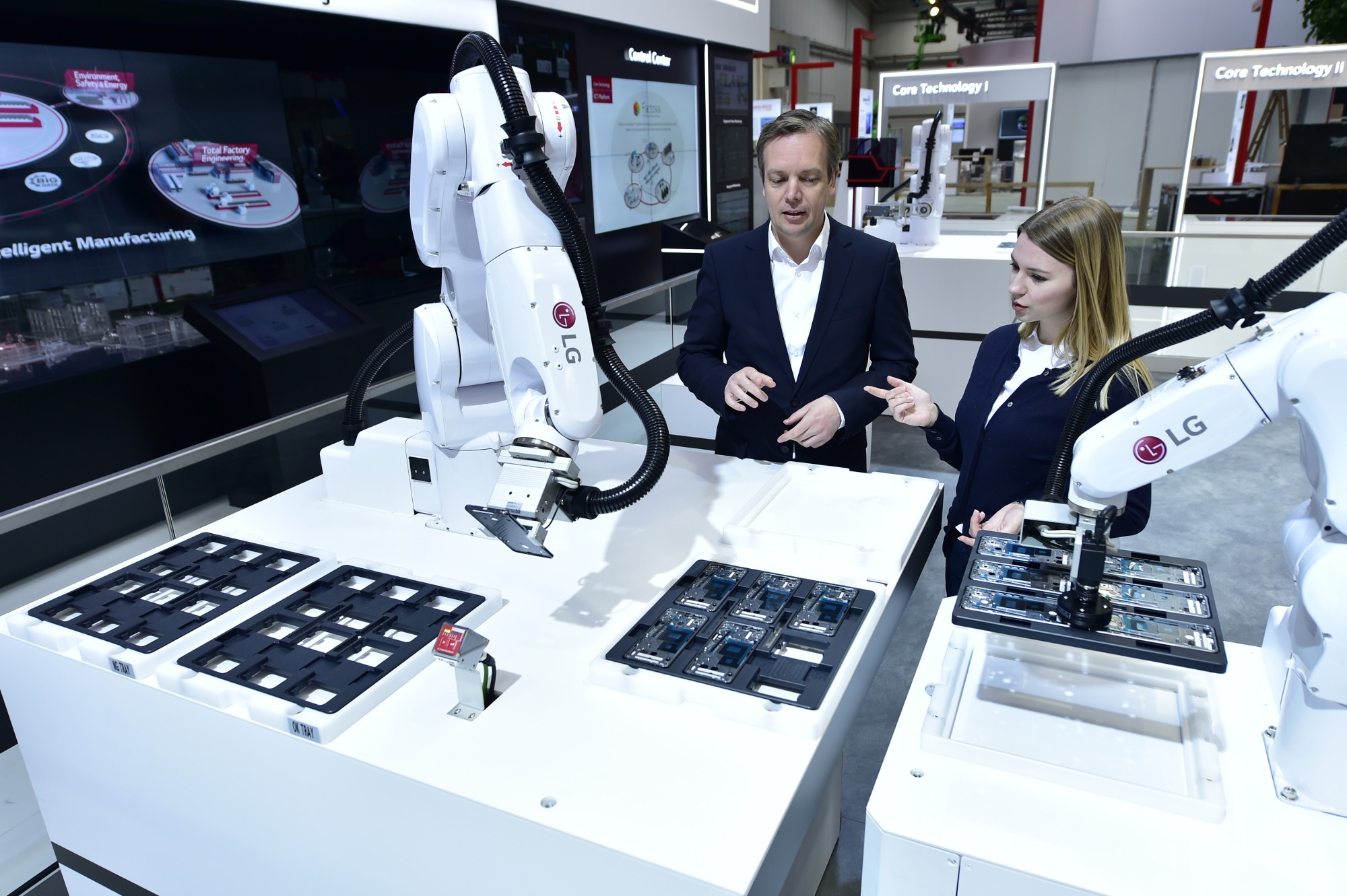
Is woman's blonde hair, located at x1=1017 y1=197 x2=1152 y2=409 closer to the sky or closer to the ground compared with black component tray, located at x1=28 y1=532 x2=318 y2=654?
closer to the sky

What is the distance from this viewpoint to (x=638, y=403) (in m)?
1.57

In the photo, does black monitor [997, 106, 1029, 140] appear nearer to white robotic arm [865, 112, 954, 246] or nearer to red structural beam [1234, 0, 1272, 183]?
Result: red structural beam [1234, 0, 1272, 183]

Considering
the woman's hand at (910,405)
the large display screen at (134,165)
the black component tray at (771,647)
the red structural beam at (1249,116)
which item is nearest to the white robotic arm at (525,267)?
the black component tray at (771,647)

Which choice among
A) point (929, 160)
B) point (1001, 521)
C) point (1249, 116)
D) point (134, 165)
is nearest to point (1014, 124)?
point (1249, 116)

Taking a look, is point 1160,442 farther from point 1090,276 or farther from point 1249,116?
point 1249,116

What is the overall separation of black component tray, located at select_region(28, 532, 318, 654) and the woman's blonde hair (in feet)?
5.42

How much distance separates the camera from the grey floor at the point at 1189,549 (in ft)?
8.12

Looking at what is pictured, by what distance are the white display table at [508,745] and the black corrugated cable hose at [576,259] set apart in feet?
0.81

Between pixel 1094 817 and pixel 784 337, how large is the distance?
1.48m

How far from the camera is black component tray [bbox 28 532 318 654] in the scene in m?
1.50

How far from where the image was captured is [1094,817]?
1000mm

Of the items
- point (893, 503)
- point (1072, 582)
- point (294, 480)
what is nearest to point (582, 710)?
point (1072, 582)

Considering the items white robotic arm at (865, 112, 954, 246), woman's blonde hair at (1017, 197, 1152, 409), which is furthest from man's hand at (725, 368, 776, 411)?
white robotic arm at (865, 112, 954, 246)

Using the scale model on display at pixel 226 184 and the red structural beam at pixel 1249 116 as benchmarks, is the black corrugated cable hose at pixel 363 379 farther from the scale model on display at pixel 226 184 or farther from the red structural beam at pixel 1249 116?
the red structural beam at pixel 1249 116
